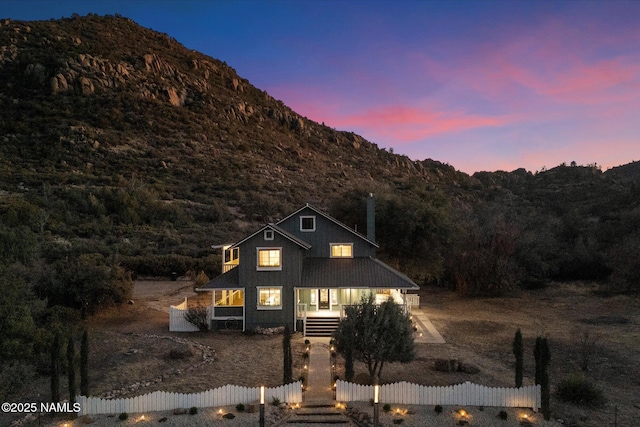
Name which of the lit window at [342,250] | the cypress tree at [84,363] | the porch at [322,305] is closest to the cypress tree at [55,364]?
the cypress tree at [84,363]

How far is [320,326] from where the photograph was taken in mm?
20797

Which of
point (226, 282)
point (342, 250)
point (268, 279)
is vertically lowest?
point (226, 282)

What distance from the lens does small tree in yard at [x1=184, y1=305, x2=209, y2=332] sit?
20719 mm

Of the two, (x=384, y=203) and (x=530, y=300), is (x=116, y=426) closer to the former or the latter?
(x=384, y=203)

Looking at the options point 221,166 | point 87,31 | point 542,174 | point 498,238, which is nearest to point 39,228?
point 221,166

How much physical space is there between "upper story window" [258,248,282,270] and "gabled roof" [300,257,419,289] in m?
1.66

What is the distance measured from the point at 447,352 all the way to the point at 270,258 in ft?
31.6

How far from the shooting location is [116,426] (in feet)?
36.1

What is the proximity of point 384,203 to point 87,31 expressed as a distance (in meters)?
74.9

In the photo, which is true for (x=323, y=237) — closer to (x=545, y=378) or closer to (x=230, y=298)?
(x=230, y=298)

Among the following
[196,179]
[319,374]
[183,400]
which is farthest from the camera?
[196,179]

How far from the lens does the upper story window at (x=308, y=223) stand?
24.0 meters

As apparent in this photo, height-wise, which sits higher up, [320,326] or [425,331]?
[320,326]

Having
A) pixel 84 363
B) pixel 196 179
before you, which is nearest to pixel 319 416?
pixel 84 363
